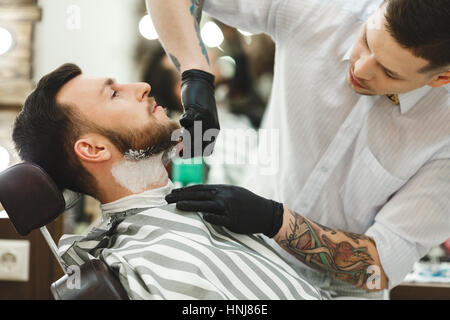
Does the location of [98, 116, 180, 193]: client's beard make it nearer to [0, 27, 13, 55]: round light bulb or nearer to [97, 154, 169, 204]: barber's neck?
[97, 154, 169, 204]: barber's neck

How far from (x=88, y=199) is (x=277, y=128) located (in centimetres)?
79

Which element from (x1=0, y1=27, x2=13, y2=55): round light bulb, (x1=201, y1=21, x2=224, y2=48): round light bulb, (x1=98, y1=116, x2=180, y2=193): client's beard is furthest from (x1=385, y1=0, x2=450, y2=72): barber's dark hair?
(x1=201, y1=21, x2=224, y2=48): round light bulb

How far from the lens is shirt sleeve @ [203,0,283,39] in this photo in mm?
1425

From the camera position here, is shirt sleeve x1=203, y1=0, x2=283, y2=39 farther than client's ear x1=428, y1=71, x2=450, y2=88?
Yes

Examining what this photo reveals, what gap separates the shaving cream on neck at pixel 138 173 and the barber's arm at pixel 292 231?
0.39 feet

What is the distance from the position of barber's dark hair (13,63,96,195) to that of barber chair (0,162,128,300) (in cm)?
17

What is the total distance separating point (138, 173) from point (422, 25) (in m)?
0.95

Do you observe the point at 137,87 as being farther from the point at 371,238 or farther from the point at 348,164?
the point at 371,238

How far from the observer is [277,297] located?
1202 mm

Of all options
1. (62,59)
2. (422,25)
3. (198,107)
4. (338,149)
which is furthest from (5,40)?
(422,25)

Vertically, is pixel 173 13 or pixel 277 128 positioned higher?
pixel 173 13

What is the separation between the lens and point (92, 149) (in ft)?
4.23
